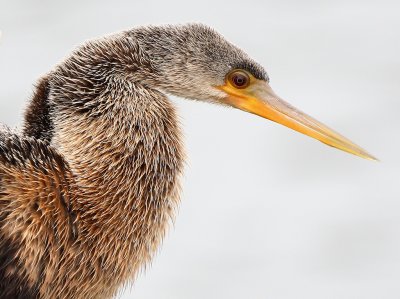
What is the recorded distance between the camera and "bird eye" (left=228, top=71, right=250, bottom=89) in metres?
6.93

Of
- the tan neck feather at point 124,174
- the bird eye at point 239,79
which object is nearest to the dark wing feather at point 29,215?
the tan neck feather at point 124,174

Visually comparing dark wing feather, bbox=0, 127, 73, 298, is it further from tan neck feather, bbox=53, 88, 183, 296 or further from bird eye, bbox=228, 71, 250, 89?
bird eye, bbox=228, 71, 250, 89

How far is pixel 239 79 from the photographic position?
6941 millimetres

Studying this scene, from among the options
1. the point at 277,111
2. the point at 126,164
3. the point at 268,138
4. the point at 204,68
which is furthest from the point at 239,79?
the point at 268,138

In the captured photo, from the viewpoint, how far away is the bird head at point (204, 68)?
682cm

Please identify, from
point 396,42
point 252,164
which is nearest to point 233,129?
point 252,164

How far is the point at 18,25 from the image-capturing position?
16156 millimetres

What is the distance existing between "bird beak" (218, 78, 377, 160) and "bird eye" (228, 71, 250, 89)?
40 mm

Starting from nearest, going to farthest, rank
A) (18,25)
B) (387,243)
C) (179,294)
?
(179,294) → (387,243) → (18,25)

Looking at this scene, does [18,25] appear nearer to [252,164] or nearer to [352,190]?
[252,164]

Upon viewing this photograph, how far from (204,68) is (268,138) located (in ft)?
24.5

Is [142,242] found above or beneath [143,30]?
beneath

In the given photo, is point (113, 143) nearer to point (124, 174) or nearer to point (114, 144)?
point (114, 144)

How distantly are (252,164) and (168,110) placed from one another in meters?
6.90
